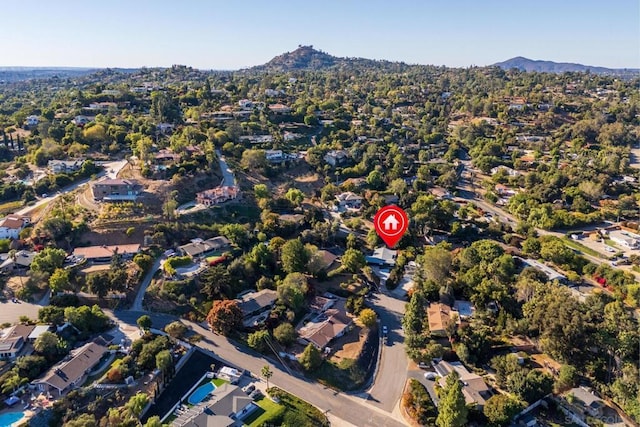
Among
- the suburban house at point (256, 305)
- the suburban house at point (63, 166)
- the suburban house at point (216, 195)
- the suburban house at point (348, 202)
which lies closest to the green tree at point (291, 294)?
the suburban house at point (256, 305)

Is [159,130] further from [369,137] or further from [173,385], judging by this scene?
[173,385]

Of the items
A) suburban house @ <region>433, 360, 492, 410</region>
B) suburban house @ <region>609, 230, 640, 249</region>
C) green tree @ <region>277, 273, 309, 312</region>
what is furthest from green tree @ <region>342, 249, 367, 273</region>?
suburban house @ <region>609, 230, 640, 249</region>

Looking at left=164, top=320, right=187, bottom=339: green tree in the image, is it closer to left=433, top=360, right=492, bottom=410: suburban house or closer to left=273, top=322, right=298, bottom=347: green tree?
left=273, top=322, right=298, bottom=347: green tree

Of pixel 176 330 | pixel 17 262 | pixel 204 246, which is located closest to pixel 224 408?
pixel 176 330

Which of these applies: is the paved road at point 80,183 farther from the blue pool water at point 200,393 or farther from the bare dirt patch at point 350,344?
the bare dirt patch at point 350,344

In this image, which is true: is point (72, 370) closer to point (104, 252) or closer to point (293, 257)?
point (104, 252)

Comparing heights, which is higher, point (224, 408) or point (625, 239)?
point (625, 239)
